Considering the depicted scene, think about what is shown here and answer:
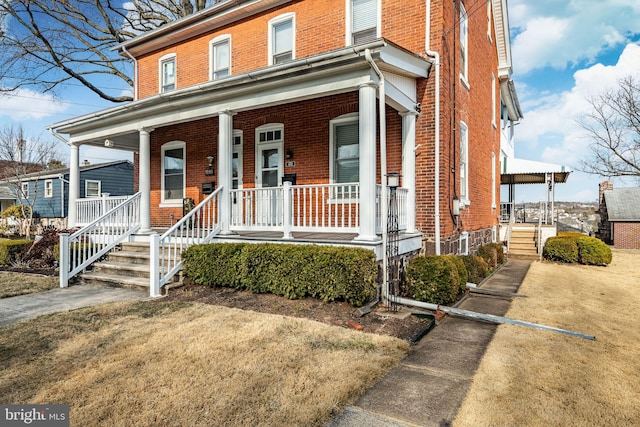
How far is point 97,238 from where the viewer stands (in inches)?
373

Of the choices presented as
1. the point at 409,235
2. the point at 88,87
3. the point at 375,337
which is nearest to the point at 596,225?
the point at 409,235

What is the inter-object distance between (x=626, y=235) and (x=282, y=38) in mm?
20505

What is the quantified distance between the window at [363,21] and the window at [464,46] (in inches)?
100

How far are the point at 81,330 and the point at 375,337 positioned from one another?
3711mm


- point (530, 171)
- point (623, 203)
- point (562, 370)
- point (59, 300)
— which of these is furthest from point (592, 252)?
point (59, 300)

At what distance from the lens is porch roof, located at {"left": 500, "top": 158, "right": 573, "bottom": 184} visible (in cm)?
1482

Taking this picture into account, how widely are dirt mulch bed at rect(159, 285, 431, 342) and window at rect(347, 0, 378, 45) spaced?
6.47 m

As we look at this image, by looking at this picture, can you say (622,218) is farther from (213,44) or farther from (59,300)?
(59,300)

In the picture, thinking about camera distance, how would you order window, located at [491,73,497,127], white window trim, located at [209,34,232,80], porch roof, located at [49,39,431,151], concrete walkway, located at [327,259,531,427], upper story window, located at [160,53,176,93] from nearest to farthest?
concrete walkway, located at [327,259,531,427] < porch roof, located at [49,39,431,151] < white window trim, located at [209,34,232,80] < upper story window, located at [160,53,176,93] < window, located at [491,73,497,127]

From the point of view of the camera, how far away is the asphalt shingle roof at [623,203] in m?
19.5

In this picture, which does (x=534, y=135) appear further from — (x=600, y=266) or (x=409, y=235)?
(x=409, y=235)

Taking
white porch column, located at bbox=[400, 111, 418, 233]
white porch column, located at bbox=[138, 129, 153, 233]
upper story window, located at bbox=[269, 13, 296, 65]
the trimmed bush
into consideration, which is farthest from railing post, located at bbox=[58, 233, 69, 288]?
the trimmed bush

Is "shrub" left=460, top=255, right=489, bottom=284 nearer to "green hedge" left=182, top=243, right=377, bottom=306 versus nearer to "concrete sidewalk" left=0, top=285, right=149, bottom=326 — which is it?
"green hedge" left=182, top=243, right=377, bottom=306

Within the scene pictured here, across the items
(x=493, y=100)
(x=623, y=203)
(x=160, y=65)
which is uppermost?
(x=160, y=65)
